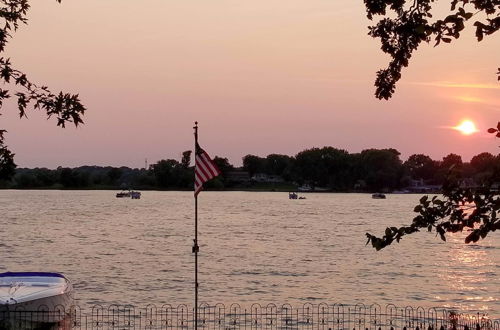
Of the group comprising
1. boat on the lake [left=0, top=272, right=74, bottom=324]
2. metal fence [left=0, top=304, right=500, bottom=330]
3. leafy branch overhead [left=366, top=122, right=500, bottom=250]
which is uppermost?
leafy branch overhead [left=366, top=122, right=500, bottom=250]

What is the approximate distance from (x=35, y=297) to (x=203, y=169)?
7663 mm

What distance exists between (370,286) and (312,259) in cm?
2045

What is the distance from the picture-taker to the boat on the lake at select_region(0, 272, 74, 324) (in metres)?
27.8

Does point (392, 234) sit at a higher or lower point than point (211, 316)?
higher

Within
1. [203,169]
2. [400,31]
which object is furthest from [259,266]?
[400,31]

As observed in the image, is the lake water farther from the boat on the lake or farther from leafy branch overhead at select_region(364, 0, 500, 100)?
leafy branch overhead at select_region(364, 0, 500, 100)

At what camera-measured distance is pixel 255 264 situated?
229 feet

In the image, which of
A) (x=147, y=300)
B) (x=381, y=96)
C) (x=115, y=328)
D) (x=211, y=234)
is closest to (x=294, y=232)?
(x=211, y=234)

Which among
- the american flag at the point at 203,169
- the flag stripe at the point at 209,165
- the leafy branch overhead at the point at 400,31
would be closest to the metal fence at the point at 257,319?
the american flag at the point at 203,169

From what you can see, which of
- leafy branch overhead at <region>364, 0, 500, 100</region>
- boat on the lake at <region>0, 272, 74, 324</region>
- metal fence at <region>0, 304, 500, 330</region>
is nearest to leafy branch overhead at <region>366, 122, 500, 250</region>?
leafy branch overhead at <region>364, 0, 500, 100</region>

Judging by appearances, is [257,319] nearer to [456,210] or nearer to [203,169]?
[203,169]

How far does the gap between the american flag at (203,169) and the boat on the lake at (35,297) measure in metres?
6.43

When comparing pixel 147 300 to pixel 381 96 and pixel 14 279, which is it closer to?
pixel 14 279

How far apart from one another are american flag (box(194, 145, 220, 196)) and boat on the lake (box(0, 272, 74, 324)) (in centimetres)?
643
